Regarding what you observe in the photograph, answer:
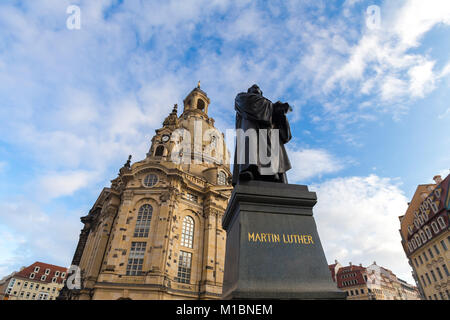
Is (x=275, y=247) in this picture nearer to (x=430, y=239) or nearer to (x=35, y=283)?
(x=430, y=239)

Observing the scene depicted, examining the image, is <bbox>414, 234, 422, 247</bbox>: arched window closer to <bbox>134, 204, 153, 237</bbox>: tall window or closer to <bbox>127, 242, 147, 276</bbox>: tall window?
<bbox>134, 204, 153, 237</bbox>: tall window

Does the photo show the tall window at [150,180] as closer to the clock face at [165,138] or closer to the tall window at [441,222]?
the clock face at [165,138]

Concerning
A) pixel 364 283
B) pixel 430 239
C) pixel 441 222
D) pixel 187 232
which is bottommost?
pixel 187 232

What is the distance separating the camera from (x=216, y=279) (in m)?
27.0

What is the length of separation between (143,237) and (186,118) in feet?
104

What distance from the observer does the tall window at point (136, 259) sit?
24359mm

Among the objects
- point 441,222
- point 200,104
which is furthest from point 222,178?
point 441,222

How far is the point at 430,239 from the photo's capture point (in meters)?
34.1

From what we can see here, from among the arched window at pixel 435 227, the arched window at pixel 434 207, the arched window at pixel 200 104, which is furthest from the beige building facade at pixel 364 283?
the arched window at pixel 200 104

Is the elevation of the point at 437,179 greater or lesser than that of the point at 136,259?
greater

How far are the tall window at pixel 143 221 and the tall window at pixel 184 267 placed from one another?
4756mm

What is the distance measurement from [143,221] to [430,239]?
38.8m
